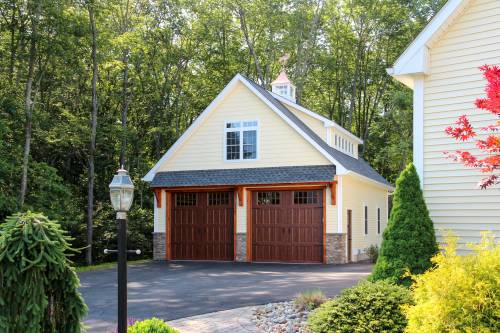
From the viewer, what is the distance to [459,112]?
389 inches

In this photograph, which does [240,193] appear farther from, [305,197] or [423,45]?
[423,45]

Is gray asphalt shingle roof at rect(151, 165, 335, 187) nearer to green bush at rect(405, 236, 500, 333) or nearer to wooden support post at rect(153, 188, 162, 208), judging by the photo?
wooden support post at rect(153, 188, 162, 208)

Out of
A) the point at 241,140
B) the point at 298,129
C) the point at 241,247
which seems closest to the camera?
the point at 298,129

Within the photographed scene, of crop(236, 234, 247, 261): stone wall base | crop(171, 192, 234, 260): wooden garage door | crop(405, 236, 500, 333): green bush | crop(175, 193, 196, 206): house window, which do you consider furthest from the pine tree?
crop(175, 193, 196, 206): house window

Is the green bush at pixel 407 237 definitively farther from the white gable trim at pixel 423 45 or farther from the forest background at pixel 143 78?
the forest background at pixel 143 78

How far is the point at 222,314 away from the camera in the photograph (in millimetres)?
10008

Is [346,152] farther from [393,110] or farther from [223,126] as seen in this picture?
[393,110]

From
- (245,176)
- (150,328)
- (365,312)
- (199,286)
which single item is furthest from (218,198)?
(150,328)

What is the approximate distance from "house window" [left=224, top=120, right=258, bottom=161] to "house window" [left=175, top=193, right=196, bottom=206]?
215 cm

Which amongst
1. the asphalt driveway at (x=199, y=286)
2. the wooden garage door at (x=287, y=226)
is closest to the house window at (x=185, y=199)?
the wooden garage door at (x=287, y=226)

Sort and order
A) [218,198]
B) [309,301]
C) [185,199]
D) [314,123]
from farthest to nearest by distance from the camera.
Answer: [314,123]
[185,199]
[218,198]
[309,301]

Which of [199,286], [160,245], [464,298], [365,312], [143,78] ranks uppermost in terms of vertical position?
[143,78]

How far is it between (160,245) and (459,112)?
15.4 m

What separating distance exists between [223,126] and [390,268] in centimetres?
1371
